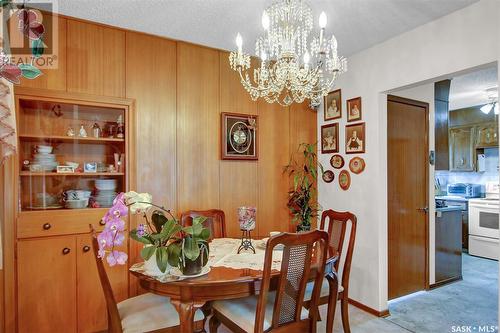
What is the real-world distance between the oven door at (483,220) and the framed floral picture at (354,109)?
3.27 metres

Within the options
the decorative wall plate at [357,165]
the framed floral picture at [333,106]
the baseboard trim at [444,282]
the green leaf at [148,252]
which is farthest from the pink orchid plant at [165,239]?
the baseboard trim at [444,282]

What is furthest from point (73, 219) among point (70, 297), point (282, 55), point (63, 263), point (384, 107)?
point (384, 107)

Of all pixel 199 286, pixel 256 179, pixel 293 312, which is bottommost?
pixel 293 312

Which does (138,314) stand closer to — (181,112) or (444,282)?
(181,112)

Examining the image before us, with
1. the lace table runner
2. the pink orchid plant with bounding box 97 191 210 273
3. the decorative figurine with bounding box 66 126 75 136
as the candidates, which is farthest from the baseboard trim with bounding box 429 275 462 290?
the decorative figurine with bounding box 66 126 75 136

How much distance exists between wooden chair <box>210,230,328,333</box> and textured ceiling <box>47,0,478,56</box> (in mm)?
1748

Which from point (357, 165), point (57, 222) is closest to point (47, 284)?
point (57, 222)

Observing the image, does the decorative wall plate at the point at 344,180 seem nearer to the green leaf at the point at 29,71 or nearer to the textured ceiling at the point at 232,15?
the textured ceiling at the point at 232,15

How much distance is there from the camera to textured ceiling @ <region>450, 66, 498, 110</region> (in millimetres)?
3973

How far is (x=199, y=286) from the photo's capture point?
5.51ft

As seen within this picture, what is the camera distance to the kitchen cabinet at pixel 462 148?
565cm

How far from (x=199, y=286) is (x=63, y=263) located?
1420mm

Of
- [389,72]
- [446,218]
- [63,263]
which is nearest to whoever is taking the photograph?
[63,263]

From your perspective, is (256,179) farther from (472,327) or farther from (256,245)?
(472,327)
